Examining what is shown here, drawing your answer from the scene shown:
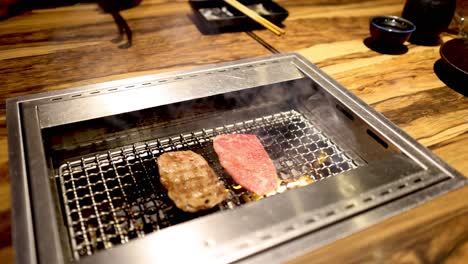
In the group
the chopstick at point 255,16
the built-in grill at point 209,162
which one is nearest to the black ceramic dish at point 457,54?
the built-in grill at point 209,162

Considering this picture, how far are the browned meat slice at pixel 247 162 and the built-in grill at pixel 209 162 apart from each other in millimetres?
74

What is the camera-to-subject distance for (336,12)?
354cm

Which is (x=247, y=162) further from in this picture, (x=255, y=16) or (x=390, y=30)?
A: (x=390, y=30)

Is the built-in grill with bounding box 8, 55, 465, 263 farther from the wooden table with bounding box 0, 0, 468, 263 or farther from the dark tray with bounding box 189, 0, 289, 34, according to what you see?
the dark tray with bounding box 189, 0, 289, 34

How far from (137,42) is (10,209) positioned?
164 centimetres

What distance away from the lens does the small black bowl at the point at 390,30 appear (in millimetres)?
2746

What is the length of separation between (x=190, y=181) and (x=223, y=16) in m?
1.78

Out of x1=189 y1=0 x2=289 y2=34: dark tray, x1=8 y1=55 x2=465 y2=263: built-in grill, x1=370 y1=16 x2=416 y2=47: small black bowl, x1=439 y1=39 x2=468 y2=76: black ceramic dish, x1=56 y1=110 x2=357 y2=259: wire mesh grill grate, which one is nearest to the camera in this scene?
x1=8 y1=55 x2=465 y2=263: built-in grill

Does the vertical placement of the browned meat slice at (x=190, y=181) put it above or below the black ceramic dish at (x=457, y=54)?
below

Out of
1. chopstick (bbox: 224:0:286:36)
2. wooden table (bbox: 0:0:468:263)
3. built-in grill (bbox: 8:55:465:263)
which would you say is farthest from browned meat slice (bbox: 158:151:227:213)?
chopstick (bbox: 224:0:286:36)

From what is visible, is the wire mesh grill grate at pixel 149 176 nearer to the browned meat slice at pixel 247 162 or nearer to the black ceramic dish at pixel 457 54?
the browned meat slice at pixel 247 162

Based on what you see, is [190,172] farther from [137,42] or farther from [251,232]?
[137,42]

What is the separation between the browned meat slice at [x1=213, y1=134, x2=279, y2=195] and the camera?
5.89ft

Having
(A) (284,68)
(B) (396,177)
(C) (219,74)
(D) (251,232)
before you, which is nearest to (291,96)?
(A) (284,68)
